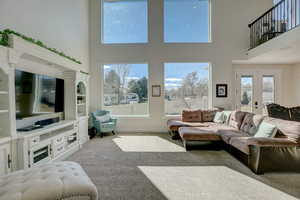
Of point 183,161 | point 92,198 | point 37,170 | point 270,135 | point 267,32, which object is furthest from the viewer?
point 267,32

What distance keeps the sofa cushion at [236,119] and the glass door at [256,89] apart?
2.00 m

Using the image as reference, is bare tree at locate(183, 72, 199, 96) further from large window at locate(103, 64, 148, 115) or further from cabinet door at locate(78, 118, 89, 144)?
cabinet door at locate(78, 118, 89, 144)

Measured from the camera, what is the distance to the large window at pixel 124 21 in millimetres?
6246

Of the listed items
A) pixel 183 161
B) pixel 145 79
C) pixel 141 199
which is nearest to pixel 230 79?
pixel 145 79

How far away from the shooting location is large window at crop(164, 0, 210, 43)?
20.5 feet

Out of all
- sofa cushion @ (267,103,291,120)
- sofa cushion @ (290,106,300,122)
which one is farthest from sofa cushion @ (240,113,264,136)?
sofa cushion @ (290,106,300,122)

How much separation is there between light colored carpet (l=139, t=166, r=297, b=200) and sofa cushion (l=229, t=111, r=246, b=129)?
1701 mm

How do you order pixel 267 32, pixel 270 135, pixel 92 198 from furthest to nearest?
pixel 267 32 → pixel 270 135 → pixel 92 198

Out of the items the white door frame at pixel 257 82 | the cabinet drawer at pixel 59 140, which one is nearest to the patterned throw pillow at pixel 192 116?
the white door frame at pixel 257 82

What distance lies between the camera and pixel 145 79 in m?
6.37

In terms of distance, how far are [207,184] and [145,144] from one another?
230cm

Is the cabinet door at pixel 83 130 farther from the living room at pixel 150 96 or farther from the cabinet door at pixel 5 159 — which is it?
the cabinet door at pixel 5 159

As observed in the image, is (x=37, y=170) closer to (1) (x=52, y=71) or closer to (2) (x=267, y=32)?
(1) (x=52, y=71)

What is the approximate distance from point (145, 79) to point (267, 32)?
4.04 metres
